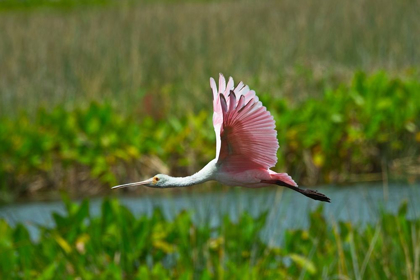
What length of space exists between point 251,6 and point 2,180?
7770mm

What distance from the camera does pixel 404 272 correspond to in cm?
291

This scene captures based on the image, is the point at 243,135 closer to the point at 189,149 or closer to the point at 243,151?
the point at 243,151

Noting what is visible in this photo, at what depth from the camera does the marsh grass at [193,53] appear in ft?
25.3

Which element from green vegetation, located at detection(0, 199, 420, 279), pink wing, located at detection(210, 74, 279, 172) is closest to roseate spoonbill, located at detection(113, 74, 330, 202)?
pink wing, located at detection(210, 74, 279, 172)

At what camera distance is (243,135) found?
23.8 inches

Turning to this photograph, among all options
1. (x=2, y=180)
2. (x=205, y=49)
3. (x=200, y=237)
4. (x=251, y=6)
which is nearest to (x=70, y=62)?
(x=205, y=49)

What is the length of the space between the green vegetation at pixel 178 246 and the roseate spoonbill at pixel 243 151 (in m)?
2.41

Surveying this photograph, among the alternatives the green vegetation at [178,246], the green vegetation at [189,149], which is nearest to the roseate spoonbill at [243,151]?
the green vegetation at [178,246]

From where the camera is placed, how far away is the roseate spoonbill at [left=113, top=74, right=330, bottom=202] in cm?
58

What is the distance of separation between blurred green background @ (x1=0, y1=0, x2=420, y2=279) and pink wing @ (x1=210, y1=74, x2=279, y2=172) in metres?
0.57

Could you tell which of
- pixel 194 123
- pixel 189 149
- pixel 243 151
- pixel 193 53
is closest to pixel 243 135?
pixel 243 151

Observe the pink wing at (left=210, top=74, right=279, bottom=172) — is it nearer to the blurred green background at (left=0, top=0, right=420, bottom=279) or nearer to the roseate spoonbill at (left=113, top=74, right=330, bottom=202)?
the roseate spoonbill at (left=113, top=74, right=330, bottom=202)

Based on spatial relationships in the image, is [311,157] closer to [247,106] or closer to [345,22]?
[345,22]

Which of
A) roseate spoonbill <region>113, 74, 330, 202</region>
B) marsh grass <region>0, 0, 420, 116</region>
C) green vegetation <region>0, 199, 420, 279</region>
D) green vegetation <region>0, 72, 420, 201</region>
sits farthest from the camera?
marsh grass <region>0, 0, 420, 116</region>
